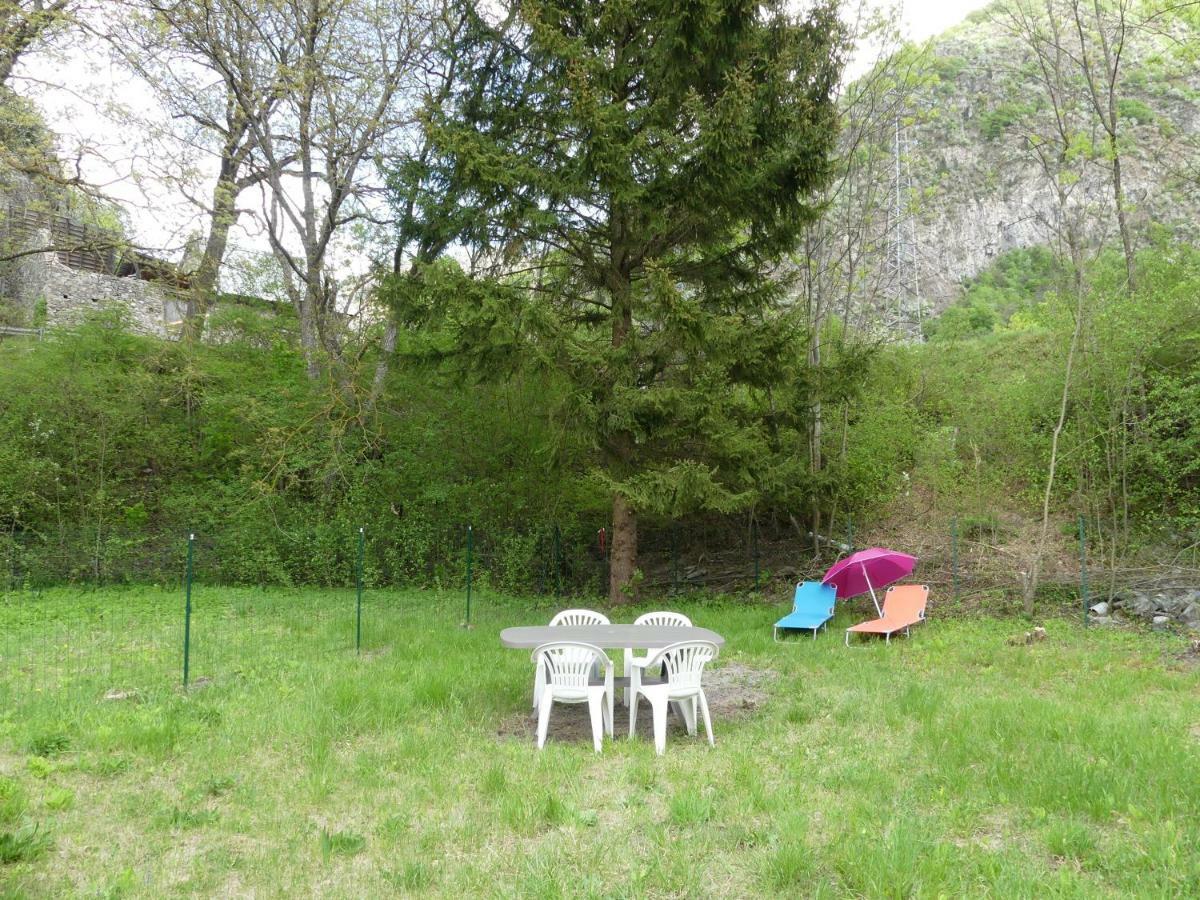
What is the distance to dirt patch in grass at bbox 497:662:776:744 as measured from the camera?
19.0ft

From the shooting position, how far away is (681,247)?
440 inches

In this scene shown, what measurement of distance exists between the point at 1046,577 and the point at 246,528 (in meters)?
12.3

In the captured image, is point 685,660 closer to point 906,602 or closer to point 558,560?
point 906,602

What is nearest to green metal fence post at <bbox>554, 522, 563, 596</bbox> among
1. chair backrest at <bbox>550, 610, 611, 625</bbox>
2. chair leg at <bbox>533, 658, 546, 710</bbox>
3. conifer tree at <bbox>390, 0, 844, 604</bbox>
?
conifer tree at <bbox>390, 0, 844, 604</bbox>

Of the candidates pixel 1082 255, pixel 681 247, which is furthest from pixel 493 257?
pixel 1082 255

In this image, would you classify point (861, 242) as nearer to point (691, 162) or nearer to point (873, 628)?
point (691, 162)

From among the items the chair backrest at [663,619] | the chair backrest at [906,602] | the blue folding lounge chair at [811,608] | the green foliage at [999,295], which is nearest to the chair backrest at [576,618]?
the chair backrest at [663,619]

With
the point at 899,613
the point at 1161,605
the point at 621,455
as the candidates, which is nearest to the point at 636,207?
the point at 621,455

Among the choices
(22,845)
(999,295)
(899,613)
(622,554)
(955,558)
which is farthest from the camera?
(999,295)

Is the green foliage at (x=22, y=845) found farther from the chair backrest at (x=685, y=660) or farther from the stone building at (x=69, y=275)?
the stone building at (x=69, y=275)

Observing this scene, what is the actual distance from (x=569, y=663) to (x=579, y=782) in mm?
1070

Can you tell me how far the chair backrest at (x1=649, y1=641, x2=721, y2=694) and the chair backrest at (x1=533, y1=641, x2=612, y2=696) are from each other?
425mm

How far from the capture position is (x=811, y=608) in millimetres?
9805

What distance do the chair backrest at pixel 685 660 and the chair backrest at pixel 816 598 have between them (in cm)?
461
